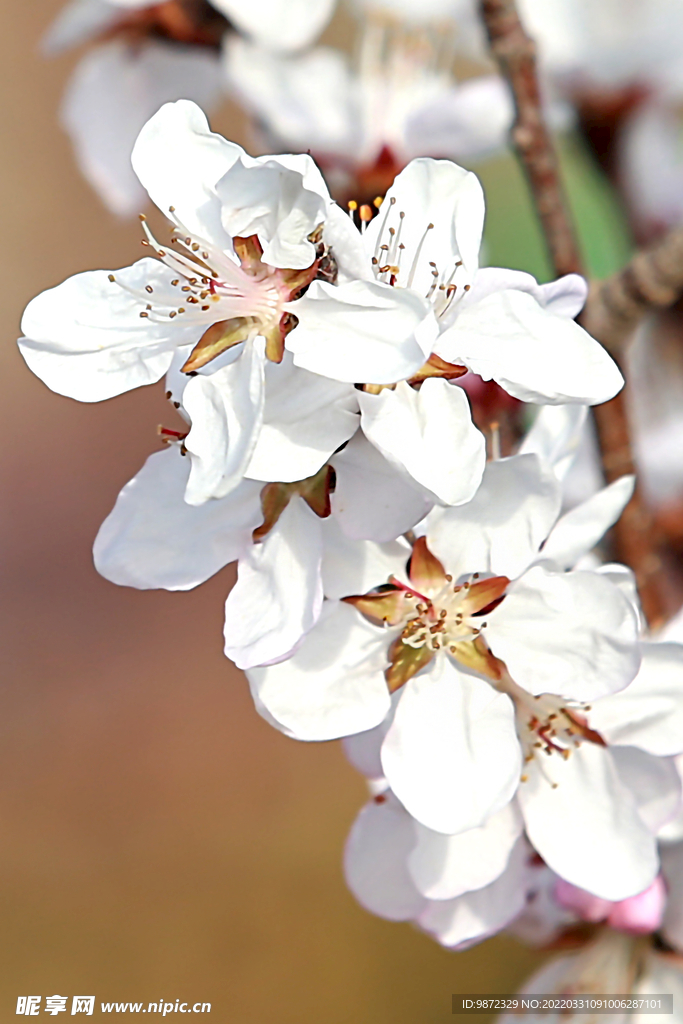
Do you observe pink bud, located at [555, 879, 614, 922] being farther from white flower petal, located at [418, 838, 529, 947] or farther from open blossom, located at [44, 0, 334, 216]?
open blossom, located at [44, 0, 334, 216]

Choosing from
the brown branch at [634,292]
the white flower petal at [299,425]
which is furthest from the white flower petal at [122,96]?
the white flower petal at [299,425]

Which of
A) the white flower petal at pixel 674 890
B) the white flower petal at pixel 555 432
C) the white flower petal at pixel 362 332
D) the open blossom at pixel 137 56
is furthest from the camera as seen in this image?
the open blossom at pixel 137 56

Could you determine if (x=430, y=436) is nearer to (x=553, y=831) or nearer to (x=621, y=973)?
(x=553, y=831)

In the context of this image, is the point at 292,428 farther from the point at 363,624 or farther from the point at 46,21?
the point at 46,21

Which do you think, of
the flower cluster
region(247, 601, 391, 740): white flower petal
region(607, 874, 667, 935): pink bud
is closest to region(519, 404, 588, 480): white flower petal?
the flower cluster

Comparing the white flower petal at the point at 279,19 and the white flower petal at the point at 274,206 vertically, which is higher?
the white flower petal at the point at 279,19

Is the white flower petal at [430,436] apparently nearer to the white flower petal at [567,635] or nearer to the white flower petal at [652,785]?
the white flower petal at [567,635]

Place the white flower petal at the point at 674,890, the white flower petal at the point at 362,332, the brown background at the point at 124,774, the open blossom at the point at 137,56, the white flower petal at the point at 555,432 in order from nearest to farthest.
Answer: the white flower petal at the point at 362,332 < the white flower petal at the point at 555,432 < the white flower petal at the point at 674,890 < the open blossom at the point at 137,56 < the brown background at the point at 124,774

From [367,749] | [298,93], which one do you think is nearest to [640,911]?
[367,749]

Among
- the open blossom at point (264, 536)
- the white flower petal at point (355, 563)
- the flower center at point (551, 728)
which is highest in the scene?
the open blossom at point (264, 536)
